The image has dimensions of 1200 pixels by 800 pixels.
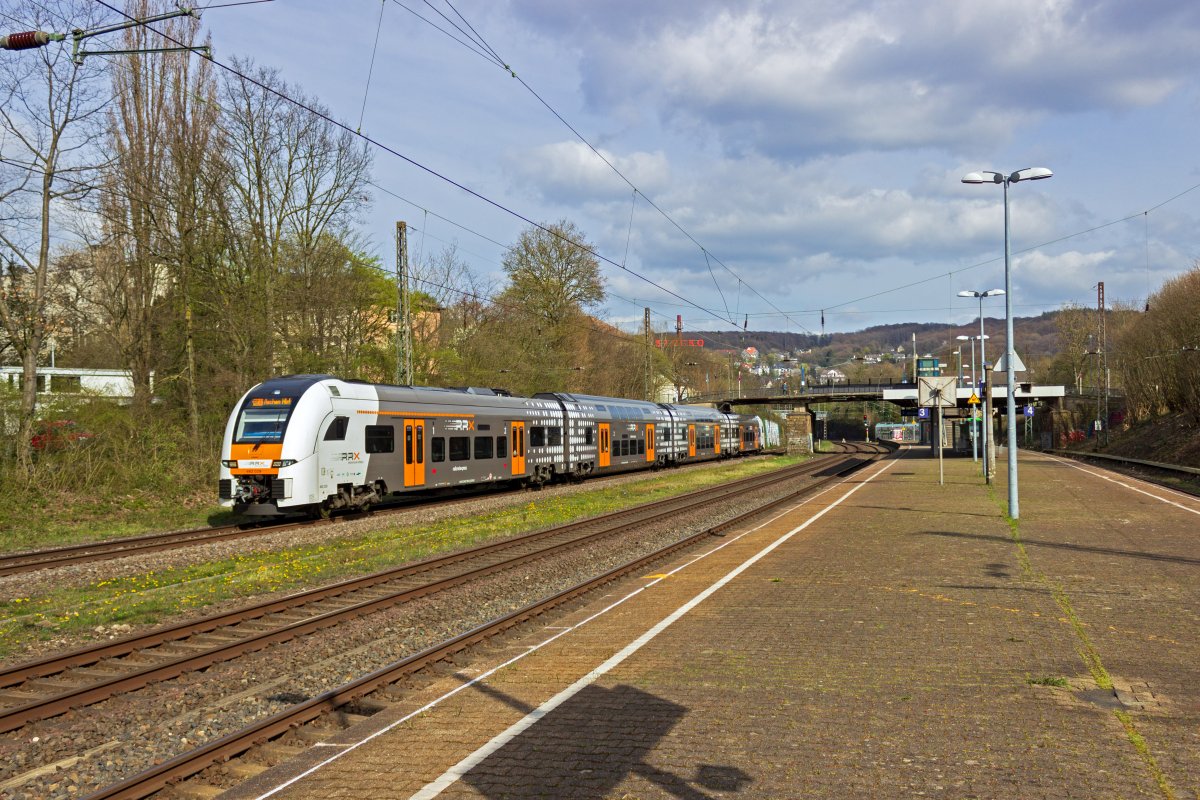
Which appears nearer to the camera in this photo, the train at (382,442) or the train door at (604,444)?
the train at (382,442)

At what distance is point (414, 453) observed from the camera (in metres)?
23.5

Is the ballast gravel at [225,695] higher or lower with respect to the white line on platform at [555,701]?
lower

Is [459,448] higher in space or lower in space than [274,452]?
lower

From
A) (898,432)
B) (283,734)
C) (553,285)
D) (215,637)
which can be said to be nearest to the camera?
(283,734)

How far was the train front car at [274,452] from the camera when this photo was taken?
63.3 feet

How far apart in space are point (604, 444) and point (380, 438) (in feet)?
53.4

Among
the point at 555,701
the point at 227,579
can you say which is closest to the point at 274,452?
the point at 227,579

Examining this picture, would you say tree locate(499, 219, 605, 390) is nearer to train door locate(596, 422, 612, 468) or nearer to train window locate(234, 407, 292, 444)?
train door locate(596, 422, 612, 468)

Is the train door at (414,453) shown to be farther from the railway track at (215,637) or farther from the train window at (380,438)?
the railway track at (215,637)

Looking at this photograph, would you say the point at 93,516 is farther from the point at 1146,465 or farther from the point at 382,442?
the point at 1146,465

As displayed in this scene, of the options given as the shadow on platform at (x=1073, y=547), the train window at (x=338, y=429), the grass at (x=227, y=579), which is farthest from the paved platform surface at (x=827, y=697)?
the train window at (x=338, y=429)

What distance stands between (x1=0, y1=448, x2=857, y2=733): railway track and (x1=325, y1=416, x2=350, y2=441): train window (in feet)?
18.6

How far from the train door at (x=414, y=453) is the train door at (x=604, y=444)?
1376 centimetres

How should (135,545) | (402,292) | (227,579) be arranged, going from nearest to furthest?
1. (227,579)
2. (135,545)
3. (402,292)
